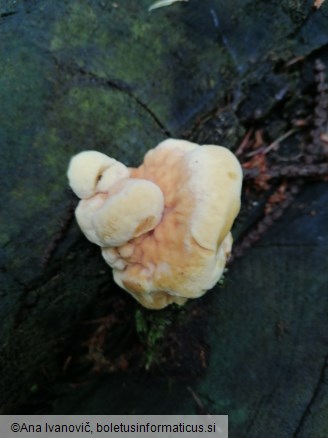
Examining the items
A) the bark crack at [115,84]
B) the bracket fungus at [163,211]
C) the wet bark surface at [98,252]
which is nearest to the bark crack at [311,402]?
the wet bark surface at [98,252]

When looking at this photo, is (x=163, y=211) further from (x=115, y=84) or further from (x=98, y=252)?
(x=115, y=84)

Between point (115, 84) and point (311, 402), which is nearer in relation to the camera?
point (115, 84)

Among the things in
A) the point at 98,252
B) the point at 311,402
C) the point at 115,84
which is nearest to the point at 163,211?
the point at 98,252

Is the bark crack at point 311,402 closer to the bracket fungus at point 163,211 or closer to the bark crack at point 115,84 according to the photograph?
the bracket fungus at point 163,211

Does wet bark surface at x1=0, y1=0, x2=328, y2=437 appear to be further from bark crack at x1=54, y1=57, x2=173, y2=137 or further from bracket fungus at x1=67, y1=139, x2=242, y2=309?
bracket fungus at x1=67, y1=139, x2=242, y2=309

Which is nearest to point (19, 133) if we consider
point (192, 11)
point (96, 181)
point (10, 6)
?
point (96, 181)

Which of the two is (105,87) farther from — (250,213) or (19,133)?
(250,213)
